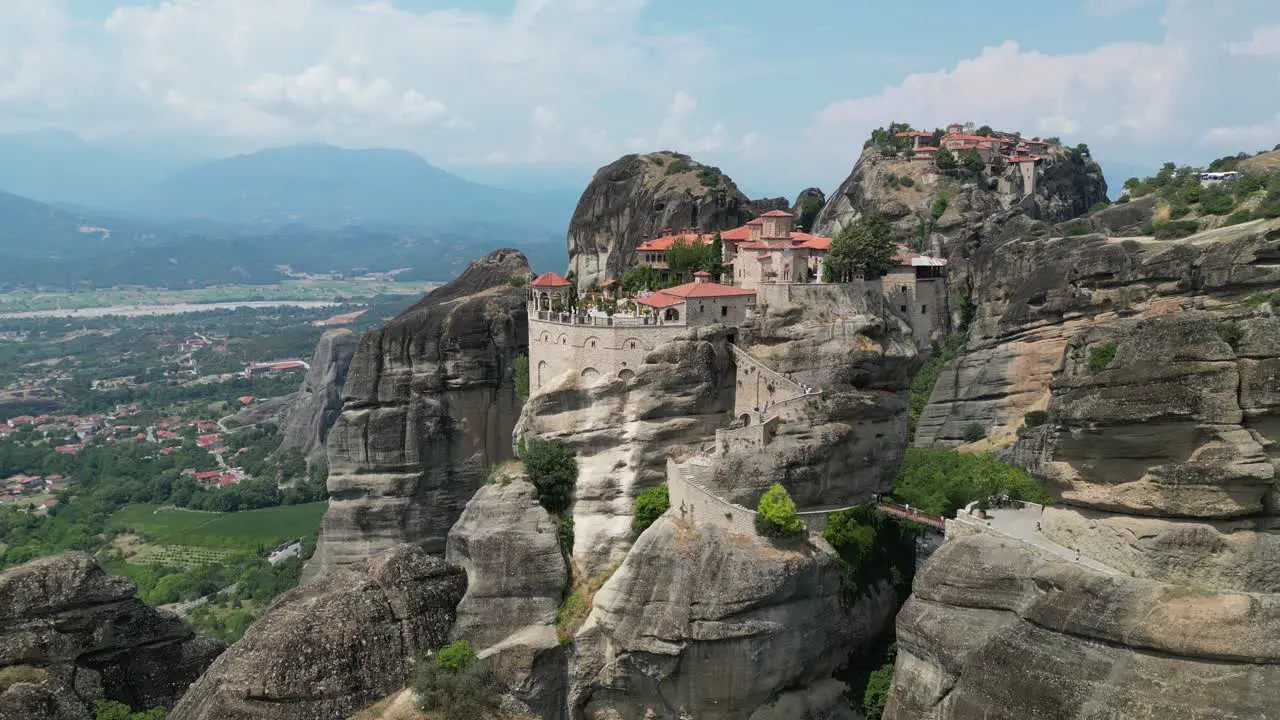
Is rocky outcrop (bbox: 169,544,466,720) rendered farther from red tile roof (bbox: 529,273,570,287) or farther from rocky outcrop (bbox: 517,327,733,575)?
red tile roof (bbox: 529,273,570,287)

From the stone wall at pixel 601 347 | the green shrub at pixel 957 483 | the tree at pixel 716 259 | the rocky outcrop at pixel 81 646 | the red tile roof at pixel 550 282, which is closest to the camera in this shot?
the rocky outcrop at pixel 81 646

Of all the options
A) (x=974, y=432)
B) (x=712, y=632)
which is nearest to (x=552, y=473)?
(x=712, y=632)

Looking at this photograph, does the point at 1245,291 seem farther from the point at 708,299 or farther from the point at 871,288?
the point at 708,299

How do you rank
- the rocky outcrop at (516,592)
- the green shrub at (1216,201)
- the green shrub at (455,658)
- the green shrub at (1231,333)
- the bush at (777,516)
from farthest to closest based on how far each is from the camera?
1. the green shrub at (1216,201)
2. the rocky outcrop at (516,592)
3. the green shrub at (455,658)
4. the bush at (777,516)
5. the green shrub at (1231,333)

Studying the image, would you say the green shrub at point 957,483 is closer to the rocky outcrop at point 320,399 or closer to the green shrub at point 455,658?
the green shrub at point 455,658

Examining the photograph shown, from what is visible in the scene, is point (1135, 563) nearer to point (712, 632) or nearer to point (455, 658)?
point (712, 632)

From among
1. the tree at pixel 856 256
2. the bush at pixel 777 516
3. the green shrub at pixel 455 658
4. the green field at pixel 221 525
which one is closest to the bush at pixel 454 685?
the green shrub at pixel 455 658
